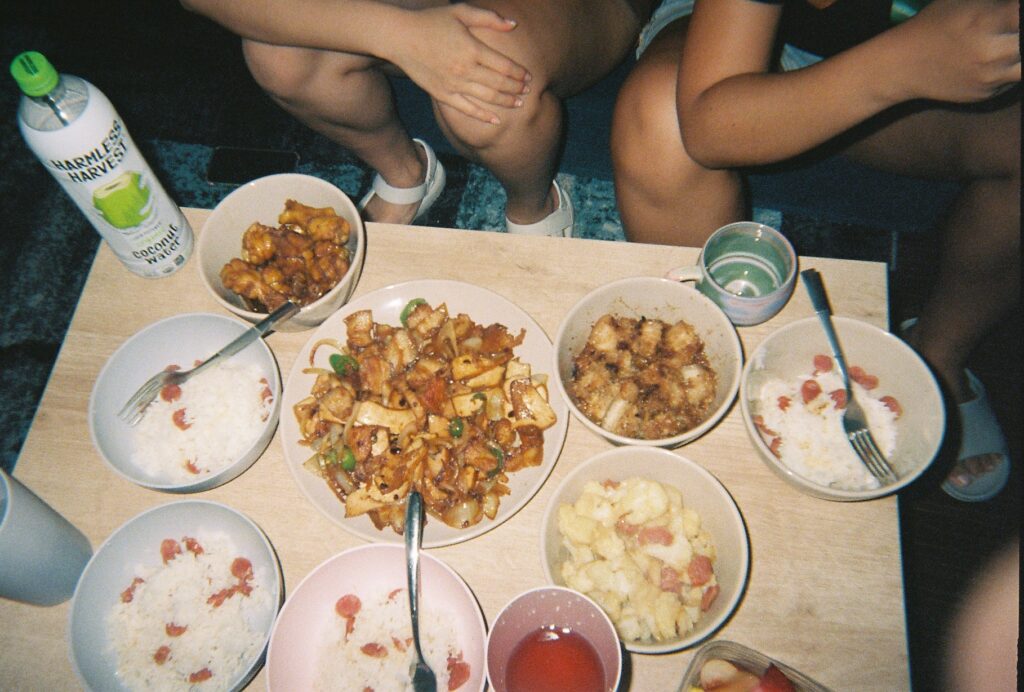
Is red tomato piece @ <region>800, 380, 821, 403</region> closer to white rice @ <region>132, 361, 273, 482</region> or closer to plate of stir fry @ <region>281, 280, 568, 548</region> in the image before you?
plate of stir fry @ <region>281, 280, 568, 548</region>

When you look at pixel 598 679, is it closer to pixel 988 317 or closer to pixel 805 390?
pixel 805 390

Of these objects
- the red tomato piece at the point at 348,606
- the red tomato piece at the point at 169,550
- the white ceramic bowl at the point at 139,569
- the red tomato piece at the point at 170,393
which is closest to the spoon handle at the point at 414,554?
the red tomato piece at the point at 348,606

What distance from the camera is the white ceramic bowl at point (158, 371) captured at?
120 cm

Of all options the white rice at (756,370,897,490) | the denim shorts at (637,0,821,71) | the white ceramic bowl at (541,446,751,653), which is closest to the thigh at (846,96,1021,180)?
the denim shorts at (637,0,821,71)

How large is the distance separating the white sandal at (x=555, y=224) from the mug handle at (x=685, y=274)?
47.6 inches

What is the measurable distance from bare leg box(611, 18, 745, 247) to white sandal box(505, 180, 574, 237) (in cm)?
→ 57

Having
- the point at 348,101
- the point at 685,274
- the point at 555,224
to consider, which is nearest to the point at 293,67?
the point at 348,101

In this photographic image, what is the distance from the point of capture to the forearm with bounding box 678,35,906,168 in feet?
4.01

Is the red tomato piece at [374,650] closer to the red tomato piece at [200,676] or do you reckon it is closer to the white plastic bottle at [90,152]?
the red tomato piece at [200,676]

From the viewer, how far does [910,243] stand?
8.55ft

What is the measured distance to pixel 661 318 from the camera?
1.28m

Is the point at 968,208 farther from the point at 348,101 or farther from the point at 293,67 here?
the point at 293,67

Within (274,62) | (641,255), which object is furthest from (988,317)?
(274,62)

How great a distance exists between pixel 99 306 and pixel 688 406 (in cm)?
141
